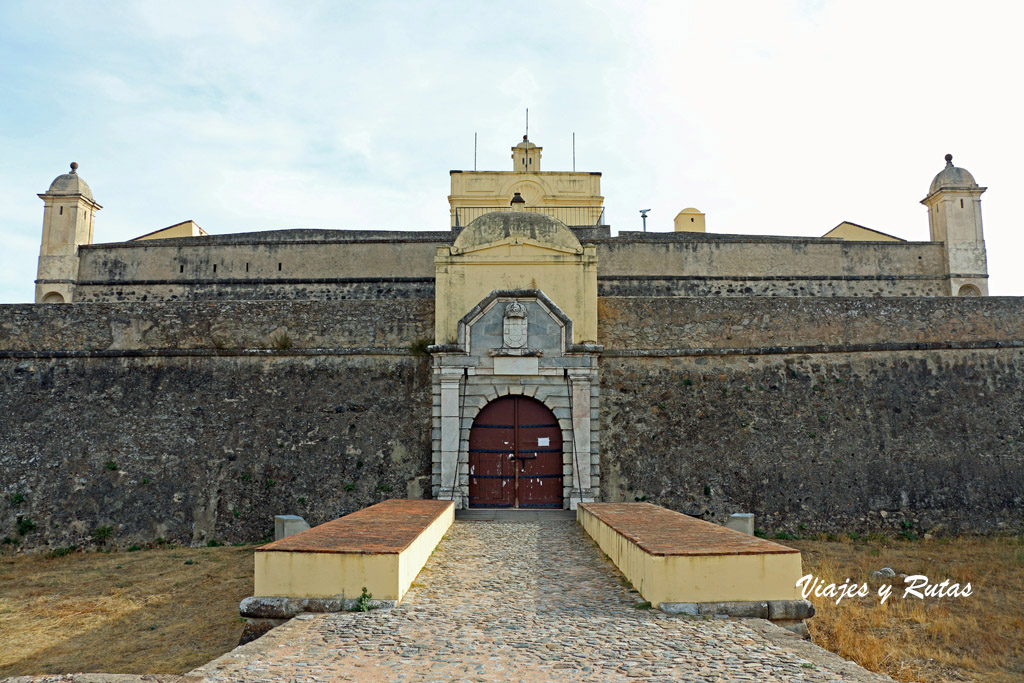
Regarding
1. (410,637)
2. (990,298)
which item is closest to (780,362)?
(990,298)

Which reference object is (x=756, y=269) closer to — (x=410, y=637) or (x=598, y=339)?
(x=598, y=339)

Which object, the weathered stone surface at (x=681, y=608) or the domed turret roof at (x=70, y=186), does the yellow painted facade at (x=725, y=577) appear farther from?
the domed turret roof at (x=70, y=186)

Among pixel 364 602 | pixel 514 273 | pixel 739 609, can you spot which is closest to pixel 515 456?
pixel 514 273

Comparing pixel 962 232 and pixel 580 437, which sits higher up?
pixel 962 232

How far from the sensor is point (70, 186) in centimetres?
1956

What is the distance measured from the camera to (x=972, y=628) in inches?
310

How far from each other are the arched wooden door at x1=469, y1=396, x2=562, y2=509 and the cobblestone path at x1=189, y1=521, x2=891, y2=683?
4.41m

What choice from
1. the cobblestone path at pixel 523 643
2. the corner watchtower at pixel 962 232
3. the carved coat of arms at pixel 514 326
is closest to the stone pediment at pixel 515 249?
Result: the carved coat of arms at pixel 514 326

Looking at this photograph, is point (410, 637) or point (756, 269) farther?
point (756, 269)

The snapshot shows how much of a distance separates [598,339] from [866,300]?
5109 millimetres

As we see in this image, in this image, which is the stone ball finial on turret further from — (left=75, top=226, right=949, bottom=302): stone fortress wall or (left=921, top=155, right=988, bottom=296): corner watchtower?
(left=921, top=155, right=988, bottom=296): corner watchtower

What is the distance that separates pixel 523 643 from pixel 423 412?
7.61 m

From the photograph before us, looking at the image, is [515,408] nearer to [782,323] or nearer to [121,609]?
[782,323]

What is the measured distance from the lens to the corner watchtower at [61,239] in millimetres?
19516
